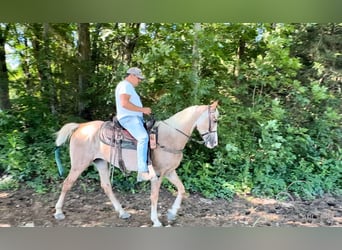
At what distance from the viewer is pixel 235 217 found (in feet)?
9.96

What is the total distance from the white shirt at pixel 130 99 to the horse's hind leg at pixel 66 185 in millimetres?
526

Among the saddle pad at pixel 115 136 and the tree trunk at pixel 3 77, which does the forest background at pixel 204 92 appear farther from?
the saddle pad at pixel 115 136

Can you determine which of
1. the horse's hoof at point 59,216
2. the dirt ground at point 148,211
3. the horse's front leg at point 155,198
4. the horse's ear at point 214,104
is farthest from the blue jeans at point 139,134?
the horse's hoof at point 59,216

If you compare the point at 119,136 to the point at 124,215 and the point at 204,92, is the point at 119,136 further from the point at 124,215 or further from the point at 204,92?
the point at 204,92

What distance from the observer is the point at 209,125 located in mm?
2947

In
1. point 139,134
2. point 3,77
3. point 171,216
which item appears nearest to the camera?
point 139,134

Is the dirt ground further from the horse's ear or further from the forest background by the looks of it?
the horse's ear

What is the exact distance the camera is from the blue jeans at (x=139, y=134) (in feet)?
9.52

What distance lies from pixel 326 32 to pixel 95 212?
7.77 ft

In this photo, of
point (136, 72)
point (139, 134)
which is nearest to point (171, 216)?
point (139, 134)

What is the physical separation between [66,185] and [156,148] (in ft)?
2.54

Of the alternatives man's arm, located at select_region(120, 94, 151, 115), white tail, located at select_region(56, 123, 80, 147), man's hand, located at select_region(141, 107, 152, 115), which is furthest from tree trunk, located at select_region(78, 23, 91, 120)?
man's hand, located at select_region(141, 107, 152, 115)

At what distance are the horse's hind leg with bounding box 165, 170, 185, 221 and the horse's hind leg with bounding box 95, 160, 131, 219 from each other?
0.33m

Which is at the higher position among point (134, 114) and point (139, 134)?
point (134, 114)
